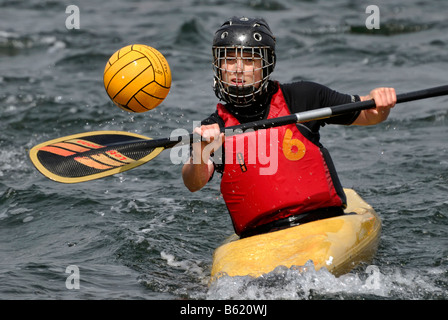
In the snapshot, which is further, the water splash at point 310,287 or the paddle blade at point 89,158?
the paddle blade at point 89,158

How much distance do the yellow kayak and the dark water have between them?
9 centimetres

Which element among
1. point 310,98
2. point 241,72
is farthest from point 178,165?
point 241,72

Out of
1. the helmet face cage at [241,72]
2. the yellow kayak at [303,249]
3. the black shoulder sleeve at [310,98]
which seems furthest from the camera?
the black shoulder sleeve at [310,98]

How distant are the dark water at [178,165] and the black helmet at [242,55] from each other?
1119mm

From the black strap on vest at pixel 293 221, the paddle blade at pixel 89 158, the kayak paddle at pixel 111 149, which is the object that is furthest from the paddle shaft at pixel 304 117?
the black strap on vest at pixel 293 221

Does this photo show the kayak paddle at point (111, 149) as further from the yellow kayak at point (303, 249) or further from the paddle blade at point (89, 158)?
the yellow kayak at point (303, 249)

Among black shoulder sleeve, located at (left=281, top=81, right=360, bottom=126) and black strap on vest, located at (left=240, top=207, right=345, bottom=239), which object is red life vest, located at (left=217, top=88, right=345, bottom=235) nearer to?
black strap on vest, located at (left=240, top=207, right=345, bottom=239)

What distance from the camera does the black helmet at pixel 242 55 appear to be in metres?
4.33

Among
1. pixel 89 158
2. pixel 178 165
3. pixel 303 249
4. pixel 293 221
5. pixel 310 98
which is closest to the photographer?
pixel 303 249

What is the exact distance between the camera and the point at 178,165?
731 cm

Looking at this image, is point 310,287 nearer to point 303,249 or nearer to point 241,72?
point 303,249

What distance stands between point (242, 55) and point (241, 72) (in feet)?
0.36

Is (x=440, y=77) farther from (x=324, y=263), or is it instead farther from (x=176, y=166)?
(x=324, y=263)

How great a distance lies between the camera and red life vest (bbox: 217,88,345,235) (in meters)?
4.41
